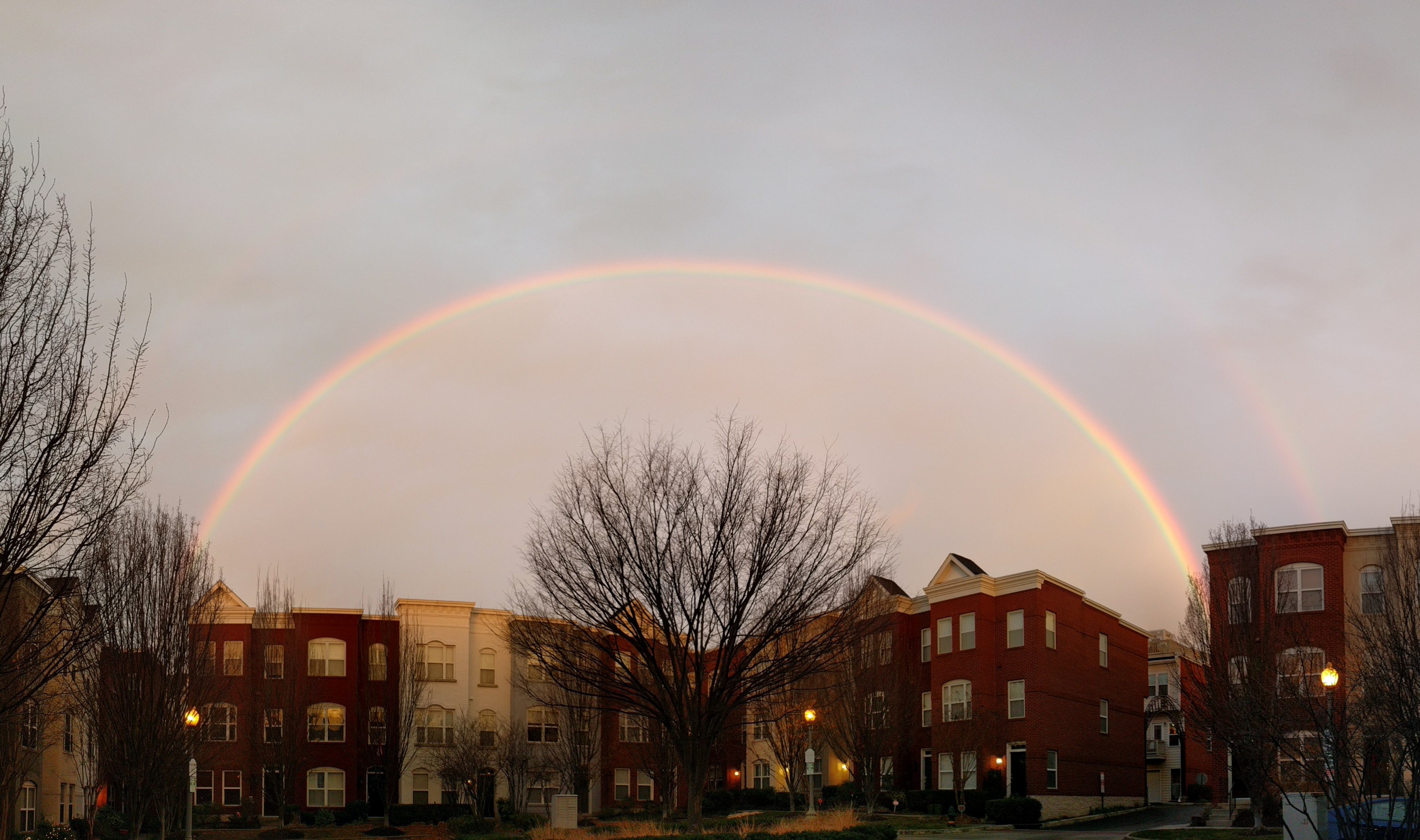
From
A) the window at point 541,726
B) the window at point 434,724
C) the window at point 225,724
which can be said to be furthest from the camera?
the window at point 541,726

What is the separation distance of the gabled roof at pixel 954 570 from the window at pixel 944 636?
1.78 metres

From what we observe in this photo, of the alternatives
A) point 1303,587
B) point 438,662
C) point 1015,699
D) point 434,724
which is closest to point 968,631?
point 1015,699

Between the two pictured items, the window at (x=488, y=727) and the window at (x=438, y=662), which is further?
the window at (x=438, y=662)

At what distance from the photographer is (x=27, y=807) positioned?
4225cm

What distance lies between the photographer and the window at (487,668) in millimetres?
61750

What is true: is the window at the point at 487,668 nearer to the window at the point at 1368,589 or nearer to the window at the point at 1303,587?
the window at the point at 1303,587

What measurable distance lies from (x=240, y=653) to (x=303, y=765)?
6435 millimetres

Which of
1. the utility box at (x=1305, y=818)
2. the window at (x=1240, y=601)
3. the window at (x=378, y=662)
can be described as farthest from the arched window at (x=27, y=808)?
the window at (x=1240, y=601)

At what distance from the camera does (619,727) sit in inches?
2489

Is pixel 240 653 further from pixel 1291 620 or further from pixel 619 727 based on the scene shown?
pixel 1291 620

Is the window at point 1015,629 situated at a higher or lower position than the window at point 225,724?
higher

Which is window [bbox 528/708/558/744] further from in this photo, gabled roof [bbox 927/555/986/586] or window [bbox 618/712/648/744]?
gabled roof [bbox 927/555/986/586]

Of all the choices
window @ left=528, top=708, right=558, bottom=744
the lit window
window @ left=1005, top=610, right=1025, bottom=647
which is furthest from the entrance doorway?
window @ left=528, top=708, right=558, bottom=744

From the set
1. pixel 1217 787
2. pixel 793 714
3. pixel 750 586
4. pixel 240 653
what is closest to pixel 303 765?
pixel 240 653
